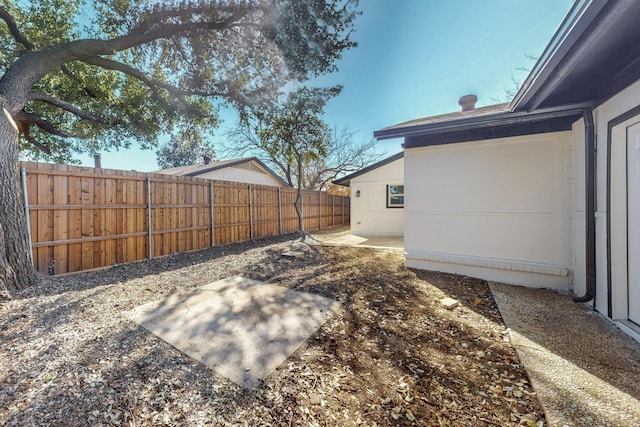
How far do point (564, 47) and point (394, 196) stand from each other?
26.6 ft

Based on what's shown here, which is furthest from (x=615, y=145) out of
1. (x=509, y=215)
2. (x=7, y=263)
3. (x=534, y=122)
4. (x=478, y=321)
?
(x=7, y=263)

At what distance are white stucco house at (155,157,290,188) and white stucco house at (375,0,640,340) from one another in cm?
978

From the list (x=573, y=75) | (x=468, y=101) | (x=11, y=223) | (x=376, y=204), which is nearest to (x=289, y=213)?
(x=376, y=204)

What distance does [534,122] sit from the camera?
3809 mm

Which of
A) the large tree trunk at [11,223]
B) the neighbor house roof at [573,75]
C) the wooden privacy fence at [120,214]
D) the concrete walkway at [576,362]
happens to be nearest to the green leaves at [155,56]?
the large tree trunk at [11,223]

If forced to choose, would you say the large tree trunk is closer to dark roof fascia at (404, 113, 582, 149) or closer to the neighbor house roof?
the neighbor house roof

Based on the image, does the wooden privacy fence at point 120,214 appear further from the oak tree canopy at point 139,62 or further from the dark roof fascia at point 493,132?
the dark roof fascia at point 493,132

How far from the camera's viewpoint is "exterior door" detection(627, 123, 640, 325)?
2.39 m

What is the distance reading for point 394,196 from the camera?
9.98m

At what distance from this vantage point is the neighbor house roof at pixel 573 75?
1716 millimetres

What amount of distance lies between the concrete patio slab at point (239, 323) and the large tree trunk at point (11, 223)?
2134 mm

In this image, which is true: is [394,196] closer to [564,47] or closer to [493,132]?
[493,132]

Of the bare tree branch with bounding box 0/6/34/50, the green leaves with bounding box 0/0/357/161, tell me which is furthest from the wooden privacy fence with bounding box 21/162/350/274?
the bare tree branch with bounding box 0/6/34/50

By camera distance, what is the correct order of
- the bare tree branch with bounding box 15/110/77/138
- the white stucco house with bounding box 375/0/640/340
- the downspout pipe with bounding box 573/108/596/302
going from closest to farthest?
the white stucco house with bounding box 375/0/640/340 → the downspout pipe with bounding box 573/108/596/302 → the bare tree branch with bounding box 15/110/77/138
